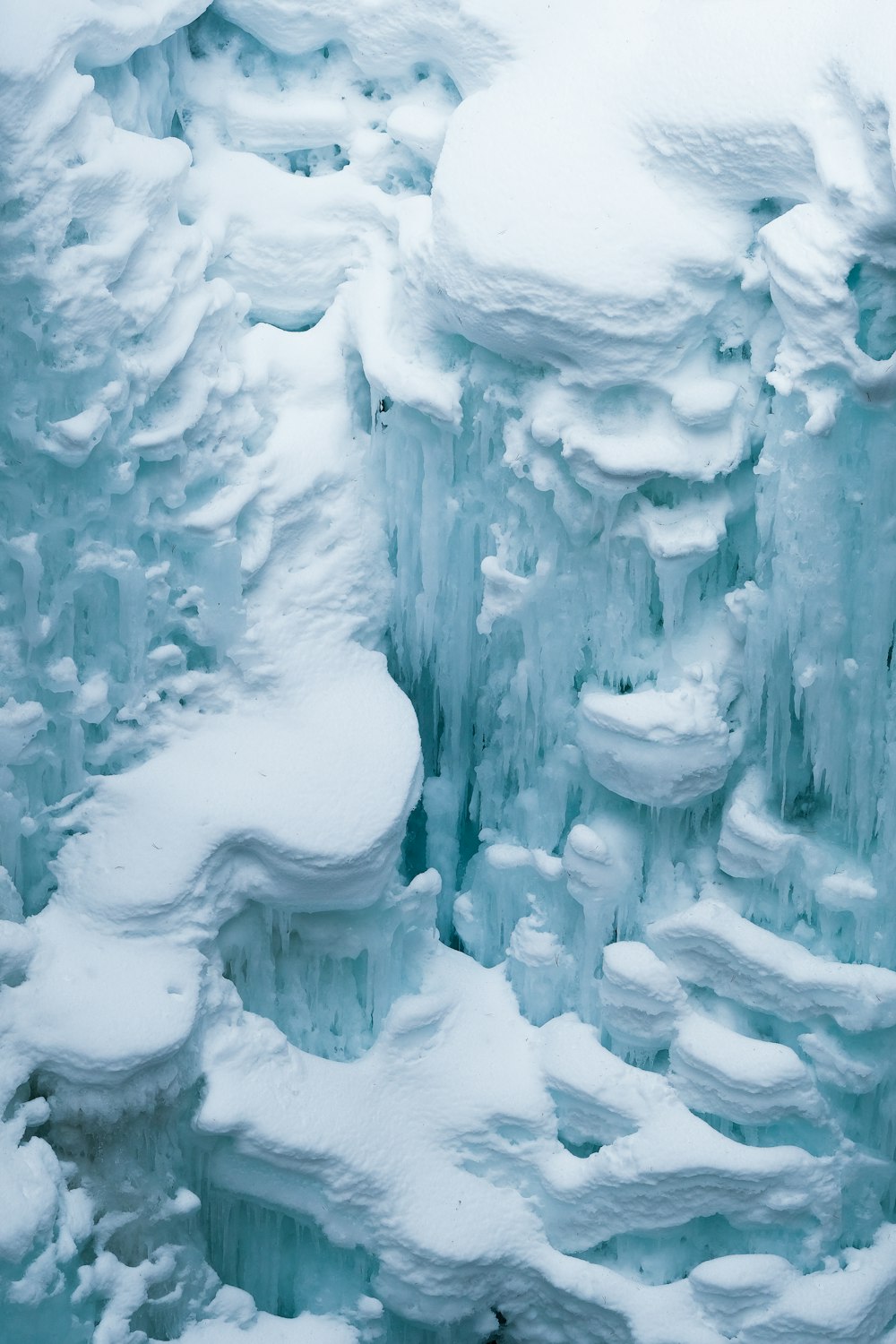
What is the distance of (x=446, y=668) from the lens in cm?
704

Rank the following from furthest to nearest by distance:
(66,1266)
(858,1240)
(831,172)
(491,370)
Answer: (858,1240) → (491,370) → (66,1266) → (831,172)

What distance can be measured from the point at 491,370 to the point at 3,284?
175 centimetres

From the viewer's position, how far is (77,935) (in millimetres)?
6309

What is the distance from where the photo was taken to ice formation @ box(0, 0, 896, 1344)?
596cm

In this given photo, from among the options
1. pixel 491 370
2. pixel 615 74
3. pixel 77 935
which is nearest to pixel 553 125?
pixel 615 74

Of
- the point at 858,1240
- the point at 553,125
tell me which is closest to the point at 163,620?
the point at 553,125

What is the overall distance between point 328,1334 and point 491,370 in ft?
12.1

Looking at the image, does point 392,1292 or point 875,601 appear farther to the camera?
point 392,1292

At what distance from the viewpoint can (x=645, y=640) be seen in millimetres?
6625

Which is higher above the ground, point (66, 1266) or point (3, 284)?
point (3, 284)

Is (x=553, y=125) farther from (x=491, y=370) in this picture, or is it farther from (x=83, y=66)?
(x=83, y=66)

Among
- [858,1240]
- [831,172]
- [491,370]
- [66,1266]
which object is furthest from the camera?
[858,1240]

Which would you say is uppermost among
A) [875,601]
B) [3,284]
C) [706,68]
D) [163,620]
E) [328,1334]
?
[706,68]

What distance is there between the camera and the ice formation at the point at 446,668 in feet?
19.6
